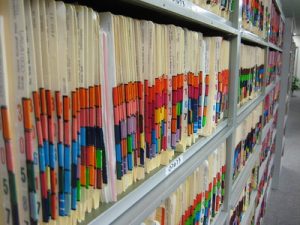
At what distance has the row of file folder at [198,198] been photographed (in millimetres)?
759

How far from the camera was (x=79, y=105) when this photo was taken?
44 centimetres

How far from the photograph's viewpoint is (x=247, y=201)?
6.16ft

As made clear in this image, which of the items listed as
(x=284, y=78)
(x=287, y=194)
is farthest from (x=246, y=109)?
(x=287, y=194)

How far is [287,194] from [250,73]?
7.96ft

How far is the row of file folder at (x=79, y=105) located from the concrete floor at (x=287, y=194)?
8.86 feet

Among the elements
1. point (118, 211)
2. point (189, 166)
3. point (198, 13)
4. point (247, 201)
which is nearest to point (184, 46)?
point (198, 13)

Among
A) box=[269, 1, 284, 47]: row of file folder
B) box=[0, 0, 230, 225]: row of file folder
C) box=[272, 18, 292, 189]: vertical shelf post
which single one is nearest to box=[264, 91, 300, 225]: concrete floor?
box=[272, 18, 292, 189]: vertical shelf post

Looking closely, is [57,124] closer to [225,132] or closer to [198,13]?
[198,13]

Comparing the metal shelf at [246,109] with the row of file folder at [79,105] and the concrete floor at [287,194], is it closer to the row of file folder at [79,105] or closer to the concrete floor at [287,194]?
the row of file folder at [79,105]

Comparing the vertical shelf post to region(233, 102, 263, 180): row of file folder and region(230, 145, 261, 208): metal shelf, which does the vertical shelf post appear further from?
region(230, 145, 261, 208): metal shelf

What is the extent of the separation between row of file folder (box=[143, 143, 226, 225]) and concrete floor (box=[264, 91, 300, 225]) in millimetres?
2051

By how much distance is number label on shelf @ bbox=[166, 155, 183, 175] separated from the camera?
718mm

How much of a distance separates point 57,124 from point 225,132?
2.86ft

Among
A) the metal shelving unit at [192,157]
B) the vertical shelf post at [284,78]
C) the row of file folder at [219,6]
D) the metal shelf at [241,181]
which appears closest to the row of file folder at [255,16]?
the metal shelving unit at [192,157]
